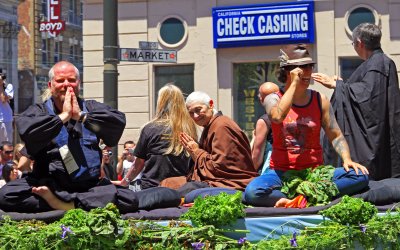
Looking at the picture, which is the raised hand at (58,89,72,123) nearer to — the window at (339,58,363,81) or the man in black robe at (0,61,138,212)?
the man in black robe at (0,61,138,212)

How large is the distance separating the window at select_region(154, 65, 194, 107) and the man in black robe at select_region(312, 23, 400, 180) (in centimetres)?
1362

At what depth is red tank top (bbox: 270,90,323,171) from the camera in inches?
253

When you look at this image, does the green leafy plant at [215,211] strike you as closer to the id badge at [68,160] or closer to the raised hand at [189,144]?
the id badge at [68,160]

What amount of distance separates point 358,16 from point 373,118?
12.8 meters

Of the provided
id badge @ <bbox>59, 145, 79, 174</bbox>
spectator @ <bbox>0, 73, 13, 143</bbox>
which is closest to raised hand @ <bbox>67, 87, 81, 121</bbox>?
id badge @ <bbox>59, 145, 79, 174</bbox>

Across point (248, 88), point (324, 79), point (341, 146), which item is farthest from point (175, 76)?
point (341, 146)

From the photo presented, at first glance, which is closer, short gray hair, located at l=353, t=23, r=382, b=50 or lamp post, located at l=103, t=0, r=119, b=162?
→ short gray hair, located at l=353, t=23, r=382, b=50

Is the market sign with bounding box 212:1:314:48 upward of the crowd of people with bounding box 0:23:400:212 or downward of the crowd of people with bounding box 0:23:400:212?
upward

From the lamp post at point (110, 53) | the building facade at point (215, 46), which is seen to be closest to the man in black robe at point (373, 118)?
the lamp post at point (110, 53)

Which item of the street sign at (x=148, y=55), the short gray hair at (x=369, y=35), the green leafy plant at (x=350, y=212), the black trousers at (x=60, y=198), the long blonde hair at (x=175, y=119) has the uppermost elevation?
the street sign at (x=148, y=55)

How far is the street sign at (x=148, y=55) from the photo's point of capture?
39.7ft

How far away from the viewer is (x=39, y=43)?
2566 inches

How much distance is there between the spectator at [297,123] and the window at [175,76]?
14466 mm

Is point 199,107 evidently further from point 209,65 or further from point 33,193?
Result: point 209,65
